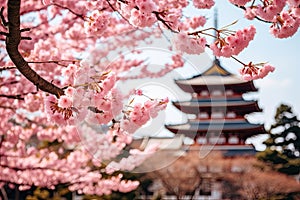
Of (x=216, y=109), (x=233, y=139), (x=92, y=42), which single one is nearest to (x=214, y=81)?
(x=216, y=109)

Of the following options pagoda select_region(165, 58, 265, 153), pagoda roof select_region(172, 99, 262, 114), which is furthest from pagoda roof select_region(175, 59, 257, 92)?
pagoda roof select_region(172, 99, 262, 114)

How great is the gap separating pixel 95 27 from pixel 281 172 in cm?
2393

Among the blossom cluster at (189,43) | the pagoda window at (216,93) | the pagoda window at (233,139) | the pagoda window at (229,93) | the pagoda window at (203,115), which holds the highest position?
the pagoda window at (216,93)

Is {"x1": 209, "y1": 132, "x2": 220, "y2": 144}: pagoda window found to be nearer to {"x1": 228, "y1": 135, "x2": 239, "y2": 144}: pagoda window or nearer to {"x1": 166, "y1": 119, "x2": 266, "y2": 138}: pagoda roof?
{"x1": 166, "y1": 119, "x2": 266, "y2": 138}: pagoda roof

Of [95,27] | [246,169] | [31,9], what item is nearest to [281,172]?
[246,169]

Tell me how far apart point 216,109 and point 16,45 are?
3438 cm

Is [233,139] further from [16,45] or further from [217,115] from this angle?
[16,45]

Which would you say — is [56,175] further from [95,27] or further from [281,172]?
[281,172]

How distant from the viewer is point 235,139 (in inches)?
1364

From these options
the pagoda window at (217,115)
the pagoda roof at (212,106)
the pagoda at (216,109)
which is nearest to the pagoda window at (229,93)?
the pagoda at (216,109)

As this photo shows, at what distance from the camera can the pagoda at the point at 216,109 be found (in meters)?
33.8

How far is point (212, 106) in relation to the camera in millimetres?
35219

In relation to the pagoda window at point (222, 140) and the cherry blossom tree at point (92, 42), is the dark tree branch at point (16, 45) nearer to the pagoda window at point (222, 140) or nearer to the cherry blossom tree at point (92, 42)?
the cherry blossom tree at point (92, 42)

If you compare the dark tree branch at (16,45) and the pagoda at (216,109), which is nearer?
the dark tree branch at (16,45)
